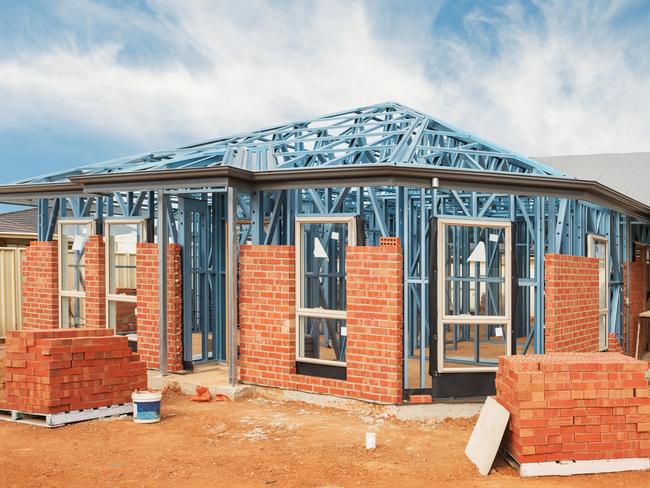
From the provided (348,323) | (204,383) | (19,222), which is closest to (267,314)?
(348,323)

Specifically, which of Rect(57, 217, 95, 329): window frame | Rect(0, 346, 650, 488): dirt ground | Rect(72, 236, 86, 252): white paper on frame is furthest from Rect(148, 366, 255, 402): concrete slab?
Rect(72, 236, 86, 252): white paper on frame

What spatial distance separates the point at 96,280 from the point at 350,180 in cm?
520

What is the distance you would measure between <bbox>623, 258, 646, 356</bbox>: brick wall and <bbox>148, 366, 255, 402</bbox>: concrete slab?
27.2 feet

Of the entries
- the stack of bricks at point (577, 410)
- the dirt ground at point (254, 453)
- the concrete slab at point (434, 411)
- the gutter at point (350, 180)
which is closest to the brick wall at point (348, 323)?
the concrete slab at point (434, 411)

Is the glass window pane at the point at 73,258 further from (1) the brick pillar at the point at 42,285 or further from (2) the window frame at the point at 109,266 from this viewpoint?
(2) the window frame at the point at 109,266

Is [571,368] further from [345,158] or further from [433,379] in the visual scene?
[345,158]

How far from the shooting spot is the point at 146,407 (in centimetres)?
852

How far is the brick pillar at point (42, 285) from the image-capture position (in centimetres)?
1274

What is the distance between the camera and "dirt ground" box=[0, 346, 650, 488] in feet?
21.3

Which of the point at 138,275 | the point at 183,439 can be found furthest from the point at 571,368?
the point at 138,275

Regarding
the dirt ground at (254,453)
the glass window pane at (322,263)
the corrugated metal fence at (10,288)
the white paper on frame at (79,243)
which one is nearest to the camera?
the dirt ground at (254,453)

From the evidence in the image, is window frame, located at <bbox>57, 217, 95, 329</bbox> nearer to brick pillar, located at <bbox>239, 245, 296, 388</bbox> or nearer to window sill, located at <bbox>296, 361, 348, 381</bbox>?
→ brick pillar, located at <bbox>239, 245, 296, 388</bbox>

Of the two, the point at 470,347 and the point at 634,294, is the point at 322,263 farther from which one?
the point at 634,294

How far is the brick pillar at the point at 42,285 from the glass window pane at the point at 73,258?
0.61ft
